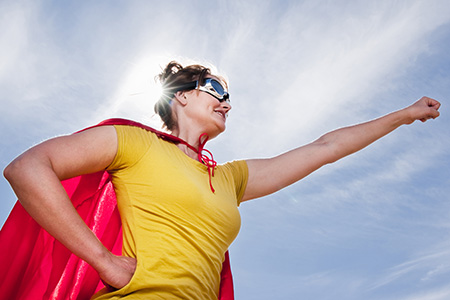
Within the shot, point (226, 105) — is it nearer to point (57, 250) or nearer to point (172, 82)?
point (172, 82)

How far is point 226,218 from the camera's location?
9.16ft

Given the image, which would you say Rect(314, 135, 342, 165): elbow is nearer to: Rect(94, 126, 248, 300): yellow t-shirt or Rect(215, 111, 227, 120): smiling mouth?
Rect(215, 111, 227, 120): smiling mouth

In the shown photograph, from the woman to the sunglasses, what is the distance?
3.1 inches

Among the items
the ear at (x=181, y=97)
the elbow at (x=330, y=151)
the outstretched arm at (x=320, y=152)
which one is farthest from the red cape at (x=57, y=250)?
the elbow at (x=330, y=151)

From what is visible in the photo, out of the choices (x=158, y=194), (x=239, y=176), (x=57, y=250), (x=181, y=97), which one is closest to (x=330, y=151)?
(x=239, y=176)

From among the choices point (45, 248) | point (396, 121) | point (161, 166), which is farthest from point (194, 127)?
point (396, 121)

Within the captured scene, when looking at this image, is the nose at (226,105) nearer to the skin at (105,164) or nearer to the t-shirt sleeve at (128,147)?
the skin at (105,164)

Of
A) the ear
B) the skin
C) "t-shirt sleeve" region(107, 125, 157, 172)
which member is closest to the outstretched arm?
the skin

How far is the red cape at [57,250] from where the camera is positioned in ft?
8.73

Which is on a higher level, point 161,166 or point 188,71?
point 188,71

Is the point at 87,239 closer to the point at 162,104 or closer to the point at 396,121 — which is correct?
the point at 162,104

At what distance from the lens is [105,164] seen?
105 inches

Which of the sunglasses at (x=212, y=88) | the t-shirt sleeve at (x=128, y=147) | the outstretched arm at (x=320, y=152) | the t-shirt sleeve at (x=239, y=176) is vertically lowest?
the t-shirt sleeve at (x=128, y=147)

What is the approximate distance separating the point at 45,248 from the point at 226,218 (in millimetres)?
1059
